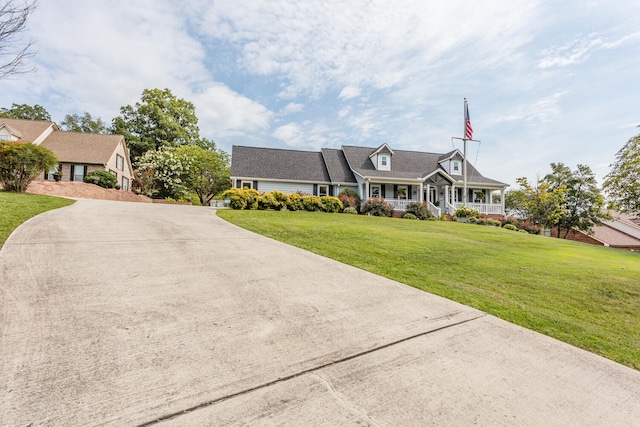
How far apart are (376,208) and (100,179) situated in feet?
79.4

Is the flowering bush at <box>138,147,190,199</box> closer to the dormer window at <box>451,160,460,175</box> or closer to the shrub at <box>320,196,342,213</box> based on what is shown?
the shrub at <box>320,196,342,213</box>

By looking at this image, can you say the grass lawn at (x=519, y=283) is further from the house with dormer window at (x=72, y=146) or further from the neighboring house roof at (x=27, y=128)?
the neighboring house roof at (x=27, y=128)

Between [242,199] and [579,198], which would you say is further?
[579,198]

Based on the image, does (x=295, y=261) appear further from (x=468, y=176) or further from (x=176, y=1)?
(x=468, y=176)

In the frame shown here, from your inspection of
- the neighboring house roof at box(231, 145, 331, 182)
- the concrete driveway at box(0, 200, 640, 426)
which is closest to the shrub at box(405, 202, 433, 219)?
the neighboring house roof at box(231, 145, 331, 182)

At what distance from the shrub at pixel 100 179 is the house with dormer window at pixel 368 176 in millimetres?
11681

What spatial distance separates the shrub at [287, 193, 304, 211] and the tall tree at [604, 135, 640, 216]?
71.7 ft

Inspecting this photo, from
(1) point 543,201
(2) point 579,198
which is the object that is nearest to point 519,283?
(1) point 543,201

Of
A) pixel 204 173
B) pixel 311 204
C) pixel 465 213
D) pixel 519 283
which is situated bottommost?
pixel 519 283

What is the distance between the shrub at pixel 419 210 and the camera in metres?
21.6

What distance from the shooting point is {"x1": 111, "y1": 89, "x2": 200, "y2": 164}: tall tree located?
38.5 meters

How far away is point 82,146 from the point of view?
2852cm

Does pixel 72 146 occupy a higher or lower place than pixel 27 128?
lower

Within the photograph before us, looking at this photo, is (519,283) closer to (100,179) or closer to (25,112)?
(100,179)
